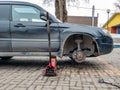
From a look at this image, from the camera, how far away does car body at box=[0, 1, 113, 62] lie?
983 cm

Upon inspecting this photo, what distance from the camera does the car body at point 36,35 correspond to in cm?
983

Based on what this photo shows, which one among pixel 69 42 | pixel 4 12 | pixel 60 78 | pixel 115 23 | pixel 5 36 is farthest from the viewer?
pixel 115 23

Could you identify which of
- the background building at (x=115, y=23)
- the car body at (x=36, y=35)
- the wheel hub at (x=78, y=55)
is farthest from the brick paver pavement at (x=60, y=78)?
the background building at (x=115, y=23)

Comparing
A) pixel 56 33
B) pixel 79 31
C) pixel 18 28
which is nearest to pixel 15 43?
pixel 18 28

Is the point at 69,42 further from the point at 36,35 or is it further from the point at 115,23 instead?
the point at 115,23

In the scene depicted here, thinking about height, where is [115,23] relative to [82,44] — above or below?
below

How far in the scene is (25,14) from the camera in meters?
10.1

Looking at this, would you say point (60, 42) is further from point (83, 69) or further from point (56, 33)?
point (83, 69)

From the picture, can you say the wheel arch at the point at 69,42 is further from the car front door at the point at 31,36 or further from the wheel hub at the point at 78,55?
the wheel hub at the point at 78,55

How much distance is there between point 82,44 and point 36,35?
4.44ft

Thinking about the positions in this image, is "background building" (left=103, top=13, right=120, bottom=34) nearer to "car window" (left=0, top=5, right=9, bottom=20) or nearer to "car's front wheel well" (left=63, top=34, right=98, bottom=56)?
"car's front wheel well" (left=63, top=34, right=98, bottom=56)

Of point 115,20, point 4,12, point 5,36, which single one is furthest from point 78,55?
point 115,20

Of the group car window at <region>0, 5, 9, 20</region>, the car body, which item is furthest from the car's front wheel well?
car window at <region>0, 5, 9, 20</region>

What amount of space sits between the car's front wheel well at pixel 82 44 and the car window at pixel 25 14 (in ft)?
3.65
